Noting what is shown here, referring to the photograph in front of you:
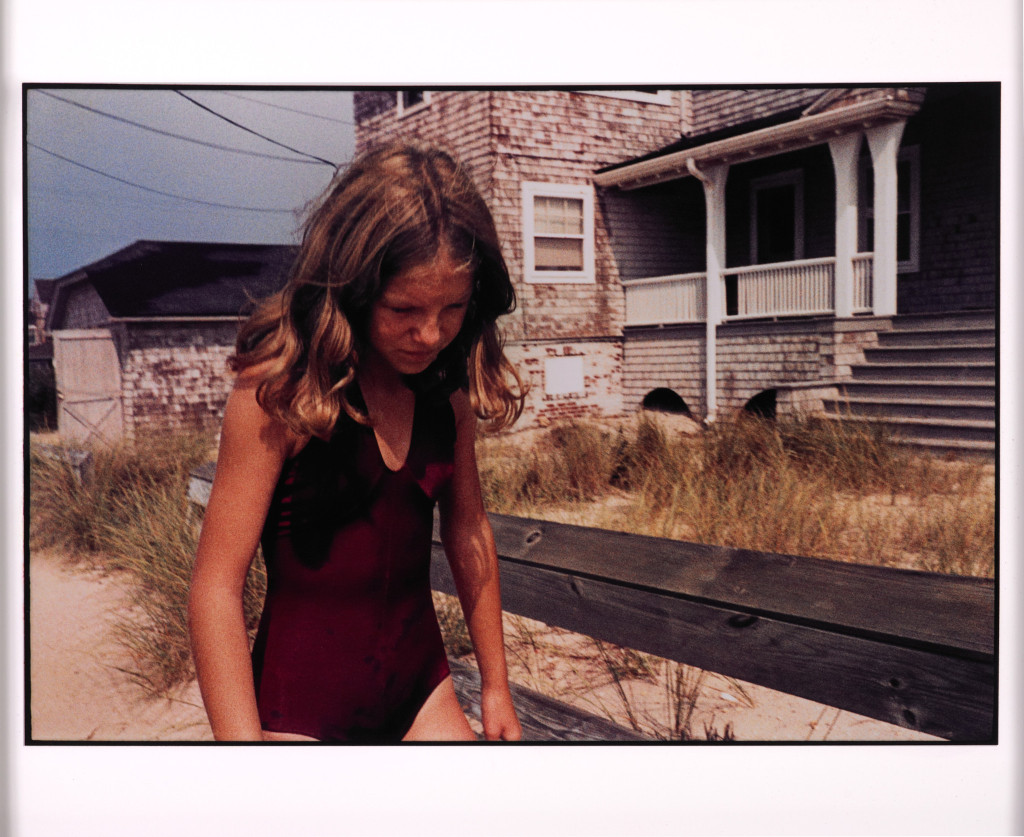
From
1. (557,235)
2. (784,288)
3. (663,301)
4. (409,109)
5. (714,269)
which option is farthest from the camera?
(714,269)

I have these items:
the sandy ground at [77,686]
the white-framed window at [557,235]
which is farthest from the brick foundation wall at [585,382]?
the sandy ground at [77,686]

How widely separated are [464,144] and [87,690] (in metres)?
2.20

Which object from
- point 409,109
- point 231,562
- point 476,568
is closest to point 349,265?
point 231,562

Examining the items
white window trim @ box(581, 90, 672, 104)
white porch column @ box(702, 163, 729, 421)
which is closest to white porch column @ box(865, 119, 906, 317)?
white porch column @ box(702, 163, 729, 421)

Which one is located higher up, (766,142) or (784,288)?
(766,142)

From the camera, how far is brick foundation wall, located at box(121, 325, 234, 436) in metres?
2.90

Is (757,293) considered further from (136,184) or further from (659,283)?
(136,184)

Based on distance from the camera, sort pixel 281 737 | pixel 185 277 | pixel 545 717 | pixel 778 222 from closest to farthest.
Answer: pixel 281 737, pixel 545 717, pixel 185 277, pixel 778 222

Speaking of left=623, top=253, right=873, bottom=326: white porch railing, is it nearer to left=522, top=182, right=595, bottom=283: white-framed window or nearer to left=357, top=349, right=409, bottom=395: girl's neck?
left=522, top=182, right=595, bottom=283: white-framed window

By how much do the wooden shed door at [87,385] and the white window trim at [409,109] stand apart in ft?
4.08

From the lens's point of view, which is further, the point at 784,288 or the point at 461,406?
the point at 784,288

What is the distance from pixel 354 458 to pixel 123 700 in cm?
148

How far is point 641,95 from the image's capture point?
279 centimetres
